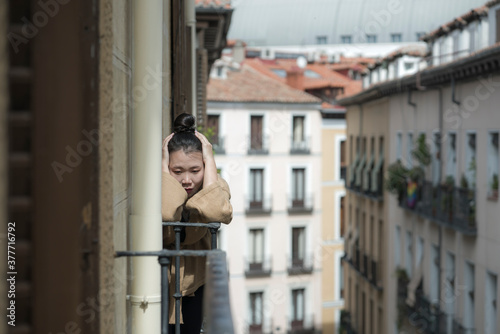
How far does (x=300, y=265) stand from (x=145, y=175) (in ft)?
138

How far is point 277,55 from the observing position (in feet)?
229

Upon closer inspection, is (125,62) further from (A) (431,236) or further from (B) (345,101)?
(B) (345,101)

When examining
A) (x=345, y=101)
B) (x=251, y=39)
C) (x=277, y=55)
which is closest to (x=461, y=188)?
(x=345, y=101)

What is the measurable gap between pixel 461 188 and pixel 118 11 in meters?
19.9

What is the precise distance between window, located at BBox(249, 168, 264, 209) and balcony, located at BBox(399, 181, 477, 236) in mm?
16942

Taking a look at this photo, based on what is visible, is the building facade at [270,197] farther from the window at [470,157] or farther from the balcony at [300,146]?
the window at [470,157]

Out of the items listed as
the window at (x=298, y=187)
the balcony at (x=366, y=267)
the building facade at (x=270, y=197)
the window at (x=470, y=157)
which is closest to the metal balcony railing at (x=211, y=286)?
the window at (x=470, y=157)

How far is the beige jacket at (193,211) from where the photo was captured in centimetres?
416

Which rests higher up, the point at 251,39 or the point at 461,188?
the point at 251,39

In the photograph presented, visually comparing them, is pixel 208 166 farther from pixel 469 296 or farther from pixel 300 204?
pixel 300 204

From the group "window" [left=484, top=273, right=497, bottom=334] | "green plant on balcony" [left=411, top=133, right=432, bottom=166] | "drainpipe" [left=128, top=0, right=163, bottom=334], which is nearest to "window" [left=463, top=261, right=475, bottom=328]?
"window" [left=484, top=273, right=497, bottom=334]

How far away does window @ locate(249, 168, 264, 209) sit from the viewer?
147 feet

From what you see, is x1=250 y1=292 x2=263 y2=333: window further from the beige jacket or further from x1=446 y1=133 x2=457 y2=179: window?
the beige jacket

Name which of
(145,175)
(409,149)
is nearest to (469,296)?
(409,149)
